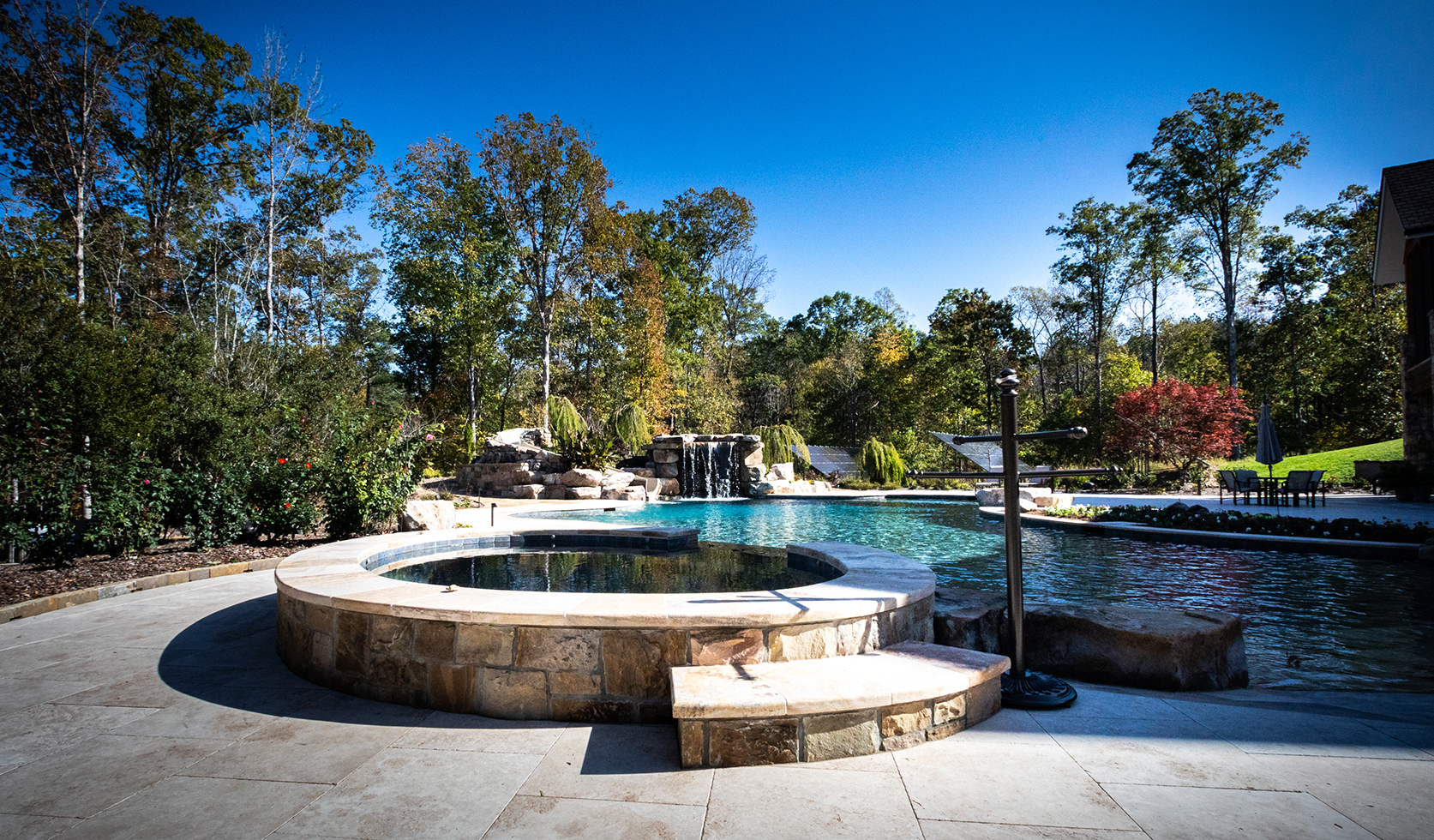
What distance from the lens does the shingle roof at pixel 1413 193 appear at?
35.0 ft

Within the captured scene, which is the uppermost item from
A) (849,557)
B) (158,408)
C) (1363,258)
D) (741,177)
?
(741,177)

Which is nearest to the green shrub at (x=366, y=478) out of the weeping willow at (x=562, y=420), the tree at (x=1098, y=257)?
the weeping willow at (x=562, y=420)

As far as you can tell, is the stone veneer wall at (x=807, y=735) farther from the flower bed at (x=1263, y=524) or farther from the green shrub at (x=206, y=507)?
the flower bed at (x=1263, y=524)

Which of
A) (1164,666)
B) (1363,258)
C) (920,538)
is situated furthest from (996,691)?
(1363,258)

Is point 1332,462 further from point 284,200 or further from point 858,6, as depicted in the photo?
point 284,200

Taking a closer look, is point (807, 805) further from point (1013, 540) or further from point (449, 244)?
point (449, 244)

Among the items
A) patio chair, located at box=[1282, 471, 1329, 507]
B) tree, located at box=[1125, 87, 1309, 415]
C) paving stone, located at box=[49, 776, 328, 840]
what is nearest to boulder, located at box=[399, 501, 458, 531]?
Result: paving stone, located at box=[49, 776, 328, 840]

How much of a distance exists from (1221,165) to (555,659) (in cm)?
2445

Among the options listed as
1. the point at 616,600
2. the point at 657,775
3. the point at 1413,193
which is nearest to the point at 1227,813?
the point at 657,775

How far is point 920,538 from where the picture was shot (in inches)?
319

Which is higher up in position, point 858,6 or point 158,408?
point 858,6

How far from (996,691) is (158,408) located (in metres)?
8.05

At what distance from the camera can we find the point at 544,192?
62.2 feet

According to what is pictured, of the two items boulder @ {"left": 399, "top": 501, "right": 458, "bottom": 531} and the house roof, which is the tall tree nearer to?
boulder @ {"left": 399, "top": 501, "right": 458, "bottom": 531}
